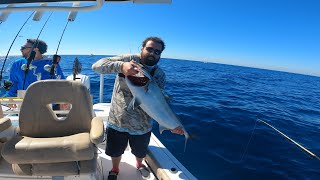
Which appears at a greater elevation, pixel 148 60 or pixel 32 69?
pixel 148 60

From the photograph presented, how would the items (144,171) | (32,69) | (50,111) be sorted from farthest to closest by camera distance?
(32,69)
(144,171)
(50,111)

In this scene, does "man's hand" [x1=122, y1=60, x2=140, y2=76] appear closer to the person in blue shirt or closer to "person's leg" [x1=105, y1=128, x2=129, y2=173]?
"person's leg" [x1=105, y1=128, x2=129, y2=173]

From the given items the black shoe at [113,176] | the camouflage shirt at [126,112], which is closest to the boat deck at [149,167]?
the black shoe at [113,176]

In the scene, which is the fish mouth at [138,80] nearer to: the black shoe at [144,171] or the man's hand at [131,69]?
the man's hand at [131,69]

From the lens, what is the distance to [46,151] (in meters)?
2.80

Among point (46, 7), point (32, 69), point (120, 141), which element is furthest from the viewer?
point (32, 69)

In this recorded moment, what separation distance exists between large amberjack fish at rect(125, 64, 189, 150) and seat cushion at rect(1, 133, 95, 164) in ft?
2.39

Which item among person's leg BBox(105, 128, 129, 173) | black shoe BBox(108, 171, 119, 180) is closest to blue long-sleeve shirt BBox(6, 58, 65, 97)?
person's leg BBox(105, 128, 129, 173)

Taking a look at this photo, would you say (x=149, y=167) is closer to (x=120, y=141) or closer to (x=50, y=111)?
(x=120, y=141)

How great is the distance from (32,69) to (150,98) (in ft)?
11.3

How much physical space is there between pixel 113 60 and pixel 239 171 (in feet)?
11.9

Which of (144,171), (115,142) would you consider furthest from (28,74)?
(144,171)

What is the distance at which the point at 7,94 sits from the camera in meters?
5.65

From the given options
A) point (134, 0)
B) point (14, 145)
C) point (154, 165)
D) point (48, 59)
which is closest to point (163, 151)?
point (154, 165)
